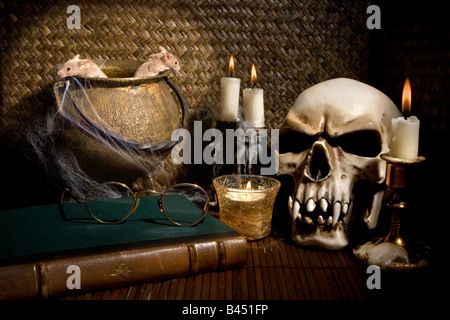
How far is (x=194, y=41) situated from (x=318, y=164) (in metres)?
0.70

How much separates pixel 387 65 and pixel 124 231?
1.04m

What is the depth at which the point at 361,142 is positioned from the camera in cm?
116

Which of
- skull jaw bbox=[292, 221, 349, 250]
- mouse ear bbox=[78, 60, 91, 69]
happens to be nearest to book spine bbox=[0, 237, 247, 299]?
skull jaw bbox=[292, 221, 349, 250]

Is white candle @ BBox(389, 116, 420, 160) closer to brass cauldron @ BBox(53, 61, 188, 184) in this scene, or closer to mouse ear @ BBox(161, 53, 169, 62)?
brass cauldron @ BBox(53, 61, 188, 184)

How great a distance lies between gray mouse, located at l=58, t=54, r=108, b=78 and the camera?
1.32 meters

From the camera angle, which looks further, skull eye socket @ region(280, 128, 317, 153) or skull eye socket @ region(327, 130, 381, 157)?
skull eye socket @ region(280, 128, 317, 153)

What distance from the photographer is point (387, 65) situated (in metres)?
1.40

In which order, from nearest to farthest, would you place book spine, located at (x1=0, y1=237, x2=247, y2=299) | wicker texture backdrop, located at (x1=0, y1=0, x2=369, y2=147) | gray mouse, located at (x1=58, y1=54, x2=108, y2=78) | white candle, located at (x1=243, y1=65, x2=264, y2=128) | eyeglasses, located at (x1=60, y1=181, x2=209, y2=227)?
book spine, located at (x1=0, y1=237, x2=247, y2=299)
eyeglasses, located at (x1=60, y1=181, x2=209, y2=227)
white candle, located at (x1=243, y1=65, x2=264, y2=128)
gray mouse, located at (x1=58, y1=54, x2=108, y2=78)
wicker texture backdrop, located at (x1=0, y1=0, x2=369, y2=147)

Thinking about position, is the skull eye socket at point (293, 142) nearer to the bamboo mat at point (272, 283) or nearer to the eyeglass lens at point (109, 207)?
the bamboo mat at point (272, 283)

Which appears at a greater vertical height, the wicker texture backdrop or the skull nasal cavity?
the wicker texture backdrop

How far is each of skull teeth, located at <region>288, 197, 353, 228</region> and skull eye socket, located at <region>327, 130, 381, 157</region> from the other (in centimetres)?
16

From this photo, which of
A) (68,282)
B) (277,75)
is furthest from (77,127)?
(277,75)

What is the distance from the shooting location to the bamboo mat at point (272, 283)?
84 cm

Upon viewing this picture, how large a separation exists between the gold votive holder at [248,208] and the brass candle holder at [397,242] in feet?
0.83
